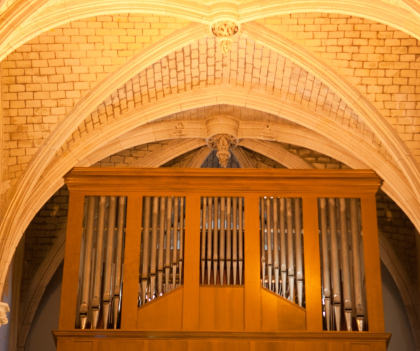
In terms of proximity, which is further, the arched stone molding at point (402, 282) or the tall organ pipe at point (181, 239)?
the arched stone molding at point (402, 282)

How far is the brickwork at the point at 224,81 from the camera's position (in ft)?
42.2

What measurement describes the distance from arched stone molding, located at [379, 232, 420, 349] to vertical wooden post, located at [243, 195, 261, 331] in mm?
3910

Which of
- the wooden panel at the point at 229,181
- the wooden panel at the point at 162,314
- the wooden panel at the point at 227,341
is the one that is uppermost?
the wooden panel at the point at 229,181

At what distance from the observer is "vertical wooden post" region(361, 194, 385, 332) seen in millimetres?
11453

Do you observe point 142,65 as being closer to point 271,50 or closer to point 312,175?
point 271,50

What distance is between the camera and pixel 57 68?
12438 millimetres

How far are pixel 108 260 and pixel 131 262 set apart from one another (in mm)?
319

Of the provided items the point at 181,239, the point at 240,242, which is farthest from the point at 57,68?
the point at 240,242

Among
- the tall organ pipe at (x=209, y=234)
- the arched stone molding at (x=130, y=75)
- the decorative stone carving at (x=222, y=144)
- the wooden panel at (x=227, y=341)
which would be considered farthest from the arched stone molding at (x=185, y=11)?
the wooden panel at (x=227, y=341)

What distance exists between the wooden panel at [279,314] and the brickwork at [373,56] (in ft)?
A: 9.12

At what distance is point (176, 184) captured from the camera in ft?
40.4

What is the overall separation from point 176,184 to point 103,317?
2.06 metres

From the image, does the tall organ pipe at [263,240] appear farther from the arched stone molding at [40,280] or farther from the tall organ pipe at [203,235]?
the arched stone molding at [40,280]

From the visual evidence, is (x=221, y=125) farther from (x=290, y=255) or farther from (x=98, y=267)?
(x=98, y=267)
